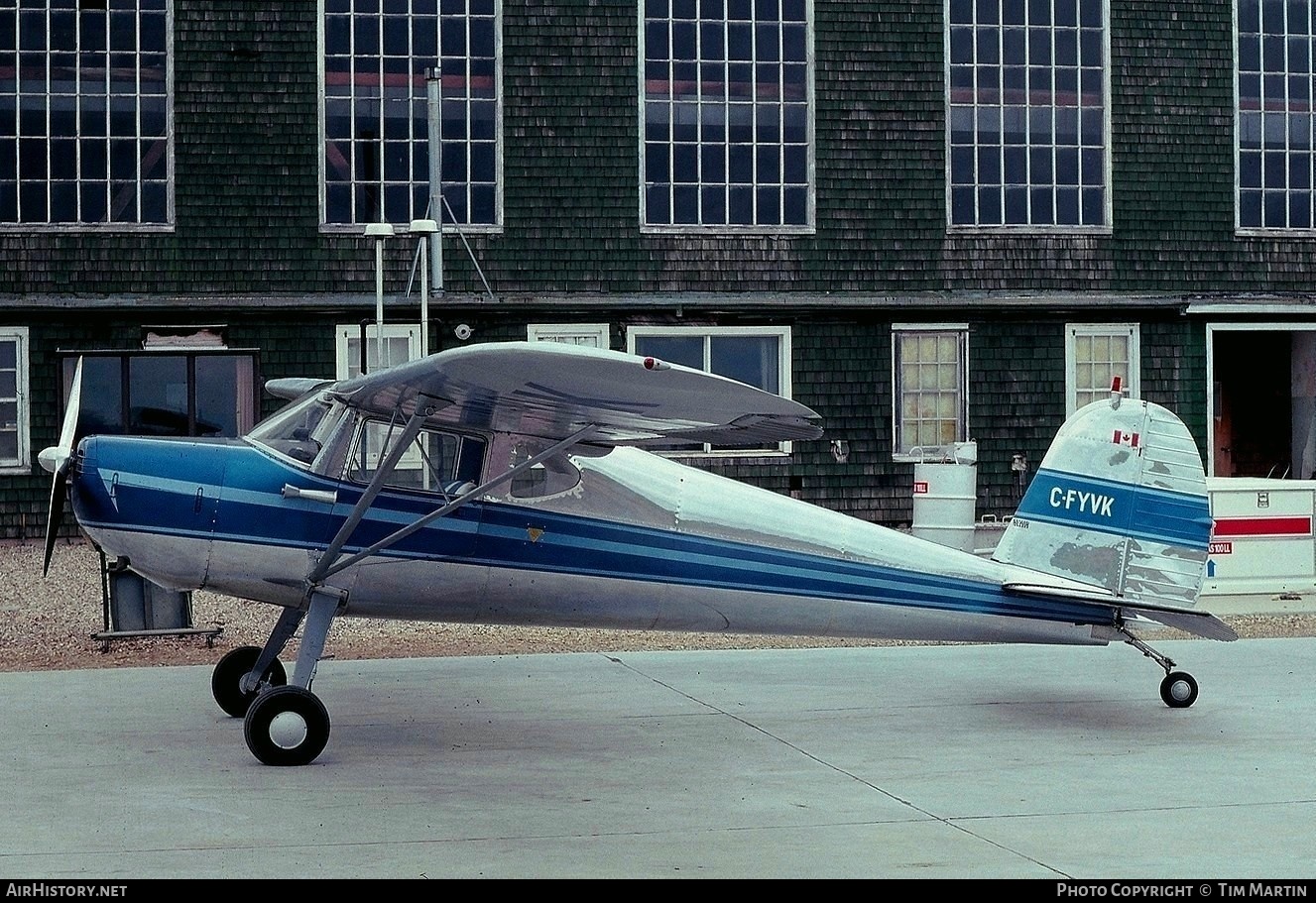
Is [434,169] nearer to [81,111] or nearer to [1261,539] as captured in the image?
[81,111]

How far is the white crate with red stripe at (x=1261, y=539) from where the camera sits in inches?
603

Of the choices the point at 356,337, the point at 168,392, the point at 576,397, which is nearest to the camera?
the point at 576,397

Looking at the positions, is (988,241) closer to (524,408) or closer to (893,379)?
(893,379)

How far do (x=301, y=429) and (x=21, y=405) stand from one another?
12540 millimetres

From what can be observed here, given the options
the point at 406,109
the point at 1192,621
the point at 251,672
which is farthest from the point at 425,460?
the point at 406,109

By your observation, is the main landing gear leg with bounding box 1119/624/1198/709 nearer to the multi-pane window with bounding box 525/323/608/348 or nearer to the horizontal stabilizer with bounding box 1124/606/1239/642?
the horizontal stabilizer with bounding box 1124/606/1239/642

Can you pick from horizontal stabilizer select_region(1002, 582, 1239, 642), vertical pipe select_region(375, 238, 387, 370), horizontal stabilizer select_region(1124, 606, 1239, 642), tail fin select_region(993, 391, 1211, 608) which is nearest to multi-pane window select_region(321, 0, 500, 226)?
vertical pipe select_region(375, 238, 387, 370)

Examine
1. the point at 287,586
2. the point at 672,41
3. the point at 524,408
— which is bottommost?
the point at 287,586

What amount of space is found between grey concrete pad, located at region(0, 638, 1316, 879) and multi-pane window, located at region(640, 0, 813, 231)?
10.4 meters

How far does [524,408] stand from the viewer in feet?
27.6

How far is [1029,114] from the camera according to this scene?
21.9 meters

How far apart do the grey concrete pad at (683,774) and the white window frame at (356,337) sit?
9200 millimetres

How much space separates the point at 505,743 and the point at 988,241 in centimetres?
1456
